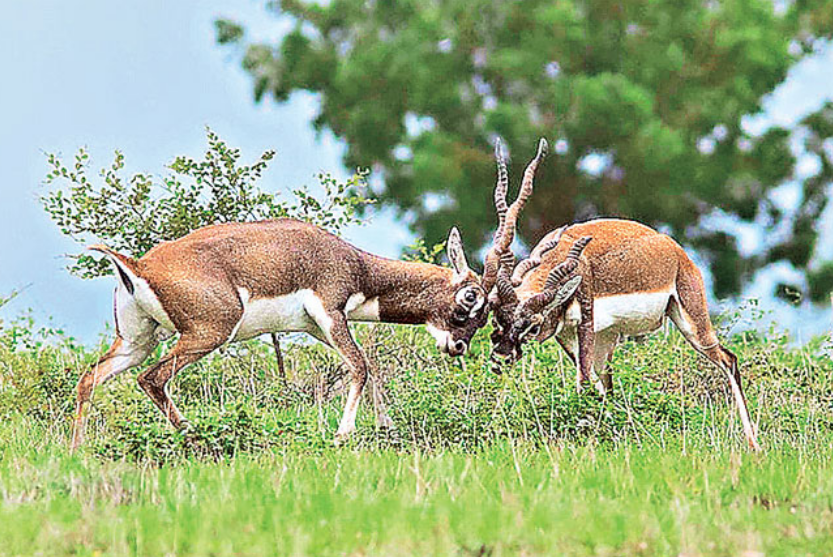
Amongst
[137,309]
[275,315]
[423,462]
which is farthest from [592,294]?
[137,309]

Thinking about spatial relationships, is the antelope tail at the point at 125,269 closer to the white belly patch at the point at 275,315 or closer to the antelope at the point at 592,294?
the white belly patch at the point at 275,315

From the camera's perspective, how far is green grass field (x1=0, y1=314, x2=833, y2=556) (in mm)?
5074

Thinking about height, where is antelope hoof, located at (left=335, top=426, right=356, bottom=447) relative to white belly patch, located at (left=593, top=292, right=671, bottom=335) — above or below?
below

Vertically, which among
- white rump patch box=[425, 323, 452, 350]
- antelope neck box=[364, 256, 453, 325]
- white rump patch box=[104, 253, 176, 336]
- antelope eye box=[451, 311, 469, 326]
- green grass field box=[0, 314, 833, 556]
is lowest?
green grass field box=[0, 314, 833, 556]

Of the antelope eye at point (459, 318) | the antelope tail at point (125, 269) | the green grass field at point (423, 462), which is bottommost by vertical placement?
the green grass field at point (423, 462)

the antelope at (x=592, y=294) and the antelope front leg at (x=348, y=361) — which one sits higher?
the antelope at (x=592, y=294)

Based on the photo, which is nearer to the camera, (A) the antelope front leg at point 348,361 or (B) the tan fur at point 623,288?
(A) the antelope front leg at point 348,361

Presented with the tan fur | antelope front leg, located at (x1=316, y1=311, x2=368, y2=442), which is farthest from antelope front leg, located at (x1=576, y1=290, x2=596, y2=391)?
antelope front leg, located at (x1=316, y1=311, x2=368, y2=442)

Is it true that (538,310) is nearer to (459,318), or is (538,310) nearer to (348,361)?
(459,318)

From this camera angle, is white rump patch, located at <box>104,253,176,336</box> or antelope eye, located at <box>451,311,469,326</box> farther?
antelope eye, located at <box>451,311,469,326</box>

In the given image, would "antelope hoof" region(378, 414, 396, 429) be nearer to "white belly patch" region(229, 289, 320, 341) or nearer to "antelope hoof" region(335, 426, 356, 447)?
"antelope hoof" region(335, 426, 356, 447)

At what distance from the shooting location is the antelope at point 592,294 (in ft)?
28.2

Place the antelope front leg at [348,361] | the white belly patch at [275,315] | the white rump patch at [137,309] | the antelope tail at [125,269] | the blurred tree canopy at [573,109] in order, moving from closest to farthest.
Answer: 1. the antelope tail at [125,269]
2. the white rump patch at [137,309]
3. the white belly patch at [275,315]
4. the antelope front leg at [348,361]
5. the blurred tree canopy at [573,109]

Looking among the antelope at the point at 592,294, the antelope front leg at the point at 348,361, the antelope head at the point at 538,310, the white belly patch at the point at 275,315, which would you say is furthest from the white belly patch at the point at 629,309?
the white belly patch at the point at 275,315
